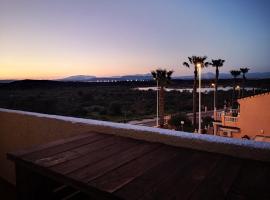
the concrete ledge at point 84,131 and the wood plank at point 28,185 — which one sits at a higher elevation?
the concrete ledge at point 84,131

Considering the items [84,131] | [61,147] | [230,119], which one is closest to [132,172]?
[61,147]

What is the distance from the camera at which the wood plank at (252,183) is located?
1.37 meters

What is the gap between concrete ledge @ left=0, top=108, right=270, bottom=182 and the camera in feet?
6.66

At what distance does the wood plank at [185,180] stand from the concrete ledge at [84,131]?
0.64 feet

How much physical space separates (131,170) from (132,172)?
0.04 m

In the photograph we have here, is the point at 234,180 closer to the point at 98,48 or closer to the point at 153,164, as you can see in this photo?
the point at 153,164

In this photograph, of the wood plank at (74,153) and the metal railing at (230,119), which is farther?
the metal railing at (230,119)

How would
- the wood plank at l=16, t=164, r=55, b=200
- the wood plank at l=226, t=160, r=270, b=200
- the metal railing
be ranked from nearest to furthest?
the wood plank at l=226, t=160, r=270, b=200, the wood plank at l=16, t=164, r=55, b=200, the metal railing

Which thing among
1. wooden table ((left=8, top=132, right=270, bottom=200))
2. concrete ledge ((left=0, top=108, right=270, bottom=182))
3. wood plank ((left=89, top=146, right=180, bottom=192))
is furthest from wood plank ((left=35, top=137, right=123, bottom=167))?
wood plank ((left=89, top=146, right=180, bottom=192))

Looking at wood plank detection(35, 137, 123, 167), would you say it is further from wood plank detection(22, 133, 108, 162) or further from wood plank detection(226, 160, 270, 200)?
wood plank detection(226, 160, 270, 200)

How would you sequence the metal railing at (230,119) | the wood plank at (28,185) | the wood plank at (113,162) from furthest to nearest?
the metal railing at (230,119)
the wood plank at (28,185)
the wood plank at (113,162)

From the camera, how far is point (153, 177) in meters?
1.65

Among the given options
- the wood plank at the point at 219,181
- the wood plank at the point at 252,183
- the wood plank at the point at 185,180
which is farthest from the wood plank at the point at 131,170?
the wood plank at the point at 252,183

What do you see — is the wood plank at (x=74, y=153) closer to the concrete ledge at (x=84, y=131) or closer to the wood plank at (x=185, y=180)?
the concrete ledge at (x=84, y=131)
